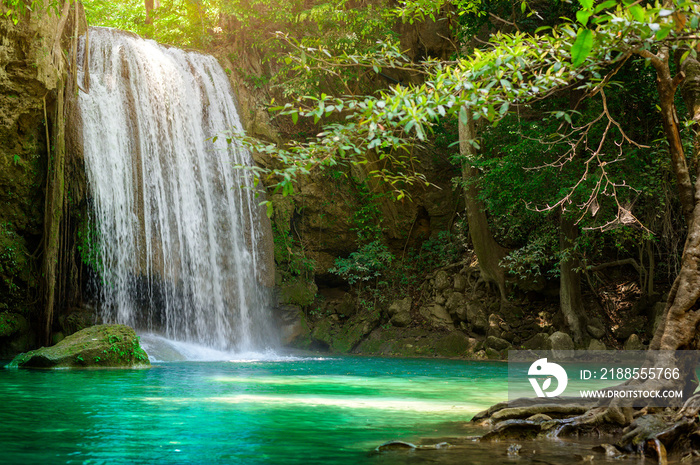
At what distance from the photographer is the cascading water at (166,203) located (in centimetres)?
1330

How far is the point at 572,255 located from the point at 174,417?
9.92m

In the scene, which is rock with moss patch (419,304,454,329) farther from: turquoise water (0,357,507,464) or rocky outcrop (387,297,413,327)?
turquoise water (0,357,507,464)

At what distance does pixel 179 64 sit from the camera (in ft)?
54.2

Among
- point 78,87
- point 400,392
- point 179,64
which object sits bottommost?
point 400,392

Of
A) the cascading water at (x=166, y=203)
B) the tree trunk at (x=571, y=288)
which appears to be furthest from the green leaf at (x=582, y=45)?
the tree trunk at (x=571, y=288)

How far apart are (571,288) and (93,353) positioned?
30.9 ft

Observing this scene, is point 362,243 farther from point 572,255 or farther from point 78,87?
point 78,87

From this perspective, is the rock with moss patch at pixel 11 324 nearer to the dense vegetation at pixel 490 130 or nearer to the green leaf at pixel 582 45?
the dense vegetation at pixel 490 130

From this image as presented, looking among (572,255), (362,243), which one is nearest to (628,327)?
(572,255)

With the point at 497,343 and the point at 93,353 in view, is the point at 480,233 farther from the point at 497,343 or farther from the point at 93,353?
the point at 93,353

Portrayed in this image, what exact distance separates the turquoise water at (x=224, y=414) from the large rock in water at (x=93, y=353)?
1.99 feet

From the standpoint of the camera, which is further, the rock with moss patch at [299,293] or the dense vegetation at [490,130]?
the rock with moss patch at [299,293]

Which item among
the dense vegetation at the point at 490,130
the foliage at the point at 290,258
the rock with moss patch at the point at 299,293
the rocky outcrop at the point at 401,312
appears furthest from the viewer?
the foliage at the point at 290,258

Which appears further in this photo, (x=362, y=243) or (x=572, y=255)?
(x=362, y=243)
